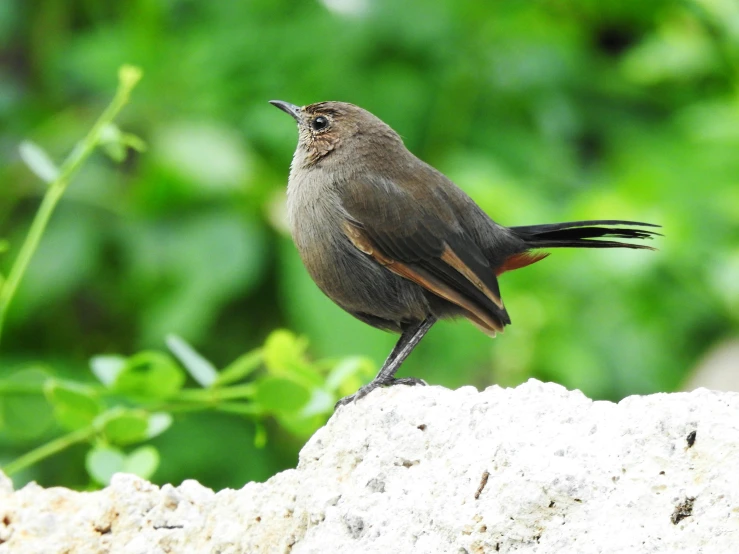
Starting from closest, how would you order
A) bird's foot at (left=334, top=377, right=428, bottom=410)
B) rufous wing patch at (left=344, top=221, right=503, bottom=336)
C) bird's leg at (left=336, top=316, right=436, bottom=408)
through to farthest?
bird's foot at (left=334, top=377, right=428, bottom=410), bird's leg at (left=336, top=316, right=436, bottom=408), rufous wing patch at (left=344, top=221, right=503, bottom=336)

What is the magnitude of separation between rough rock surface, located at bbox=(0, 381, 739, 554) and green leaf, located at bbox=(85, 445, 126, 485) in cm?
7

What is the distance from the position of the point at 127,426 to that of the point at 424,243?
127 centimetres

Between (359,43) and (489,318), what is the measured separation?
113 inches

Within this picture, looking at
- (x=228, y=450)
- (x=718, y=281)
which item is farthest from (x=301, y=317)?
(x=718, y=281)

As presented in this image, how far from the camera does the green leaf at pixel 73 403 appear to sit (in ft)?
8.75

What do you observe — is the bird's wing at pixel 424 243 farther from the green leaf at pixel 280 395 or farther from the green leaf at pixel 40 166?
the green leaf at pixel 40 166

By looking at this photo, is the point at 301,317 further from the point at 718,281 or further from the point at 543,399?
the point at 543,399

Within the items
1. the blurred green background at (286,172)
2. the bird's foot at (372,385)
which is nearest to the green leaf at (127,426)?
the bird's foot at (372,385)

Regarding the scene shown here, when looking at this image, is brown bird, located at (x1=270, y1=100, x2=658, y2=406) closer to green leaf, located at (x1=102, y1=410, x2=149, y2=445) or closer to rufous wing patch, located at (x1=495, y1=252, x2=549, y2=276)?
rufous wing patch, located at (x1=495, y1=252, x2=549, y2=276)

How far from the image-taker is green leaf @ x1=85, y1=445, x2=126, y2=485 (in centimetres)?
265

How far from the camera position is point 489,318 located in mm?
3416

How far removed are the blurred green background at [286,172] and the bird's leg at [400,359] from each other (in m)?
1.37

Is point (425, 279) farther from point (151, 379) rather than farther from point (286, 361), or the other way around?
point (151, 379)

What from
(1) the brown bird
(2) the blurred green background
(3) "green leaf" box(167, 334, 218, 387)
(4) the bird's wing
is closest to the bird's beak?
(1) the brown bird
